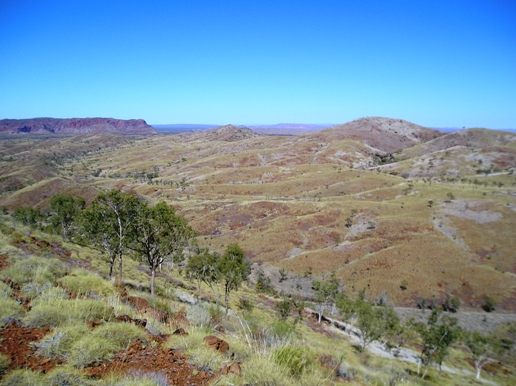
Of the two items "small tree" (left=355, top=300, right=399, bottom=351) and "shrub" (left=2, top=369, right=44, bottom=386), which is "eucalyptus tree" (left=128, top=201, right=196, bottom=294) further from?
"small tree" (left=355, top=300, right=399, bottom=351)

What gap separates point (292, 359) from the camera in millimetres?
5902

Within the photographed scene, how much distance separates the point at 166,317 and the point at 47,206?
108 metres

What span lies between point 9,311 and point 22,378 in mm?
2353

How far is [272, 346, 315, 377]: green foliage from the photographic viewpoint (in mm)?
5773

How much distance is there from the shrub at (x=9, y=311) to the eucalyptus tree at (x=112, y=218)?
22.1 meters

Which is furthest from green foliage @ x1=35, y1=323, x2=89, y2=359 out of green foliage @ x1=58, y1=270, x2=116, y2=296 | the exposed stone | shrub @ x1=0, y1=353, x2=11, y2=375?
green foliage @ x1=58, y1=270, x2=116, y2=296

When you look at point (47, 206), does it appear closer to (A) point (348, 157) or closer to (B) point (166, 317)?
(B) point (166, 317)

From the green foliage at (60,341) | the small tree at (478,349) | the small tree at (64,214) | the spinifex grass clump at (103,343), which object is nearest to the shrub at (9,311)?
the green foliage at (60,341)

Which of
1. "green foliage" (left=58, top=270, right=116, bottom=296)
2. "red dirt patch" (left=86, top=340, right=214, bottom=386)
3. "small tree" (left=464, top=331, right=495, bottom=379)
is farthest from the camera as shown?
"small tree" (left=464, top=331, right=495, bottom=379)

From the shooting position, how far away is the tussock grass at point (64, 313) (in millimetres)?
5971

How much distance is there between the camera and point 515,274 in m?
61.0

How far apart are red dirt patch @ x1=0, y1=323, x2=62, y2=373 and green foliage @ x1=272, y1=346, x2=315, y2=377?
12.9 feet

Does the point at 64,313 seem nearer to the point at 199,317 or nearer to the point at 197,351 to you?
the point at 197,351

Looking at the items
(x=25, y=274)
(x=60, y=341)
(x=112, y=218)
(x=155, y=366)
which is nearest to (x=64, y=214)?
(x=112, y=218)
